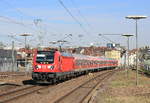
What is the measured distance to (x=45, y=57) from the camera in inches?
1224

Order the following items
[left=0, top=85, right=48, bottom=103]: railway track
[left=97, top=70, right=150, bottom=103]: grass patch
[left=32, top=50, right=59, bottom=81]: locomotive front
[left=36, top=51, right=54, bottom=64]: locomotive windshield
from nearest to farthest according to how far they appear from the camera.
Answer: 1. [left=97, top=70, right=150, bottom=103]: grass patch
2. [left=0, top=85, right=48, bottom=103]: railway track
3. [left=32, top=50, right=59, bottom=81]: locomotive front
4. [left=36, top=51, right=54, bottom=64]: locomotive windshield

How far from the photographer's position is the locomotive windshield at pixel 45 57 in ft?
102

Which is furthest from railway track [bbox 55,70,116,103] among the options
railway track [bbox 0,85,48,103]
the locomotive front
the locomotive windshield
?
the locomotive windshield

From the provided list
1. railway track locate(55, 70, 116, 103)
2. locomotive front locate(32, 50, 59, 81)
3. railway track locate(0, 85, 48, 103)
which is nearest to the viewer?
railway track locate(0, 85, 48, 103)

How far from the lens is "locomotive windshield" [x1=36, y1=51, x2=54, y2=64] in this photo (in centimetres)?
3100

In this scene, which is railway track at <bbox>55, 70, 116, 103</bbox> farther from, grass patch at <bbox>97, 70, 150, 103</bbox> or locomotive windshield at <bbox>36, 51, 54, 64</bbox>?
locomotive windshield at <bbox>36, 51, 54, 64</bbox>

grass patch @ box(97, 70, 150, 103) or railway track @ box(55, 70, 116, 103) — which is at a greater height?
grass patch @ box(97, 70, 150, 103)

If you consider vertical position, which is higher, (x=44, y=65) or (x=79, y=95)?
(x=44, y=65)

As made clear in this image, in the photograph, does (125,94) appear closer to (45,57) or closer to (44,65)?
(44,65)

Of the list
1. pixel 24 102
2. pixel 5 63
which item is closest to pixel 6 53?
pixel 5 63

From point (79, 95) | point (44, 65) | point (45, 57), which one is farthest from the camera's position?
point (45, 57)

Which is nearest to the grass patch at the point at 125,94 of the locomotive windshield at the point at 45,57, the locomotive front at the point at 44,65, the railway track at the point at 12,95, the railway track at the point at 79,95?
the railway track at the point at 79,95

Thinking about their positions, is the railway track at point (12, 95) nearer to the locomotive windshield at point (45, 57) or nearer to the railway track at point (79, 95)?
the railway track at point (79, 95)

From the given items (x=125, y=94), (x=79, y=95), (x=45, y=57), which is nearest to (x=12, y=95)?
(x=79, y=95)
